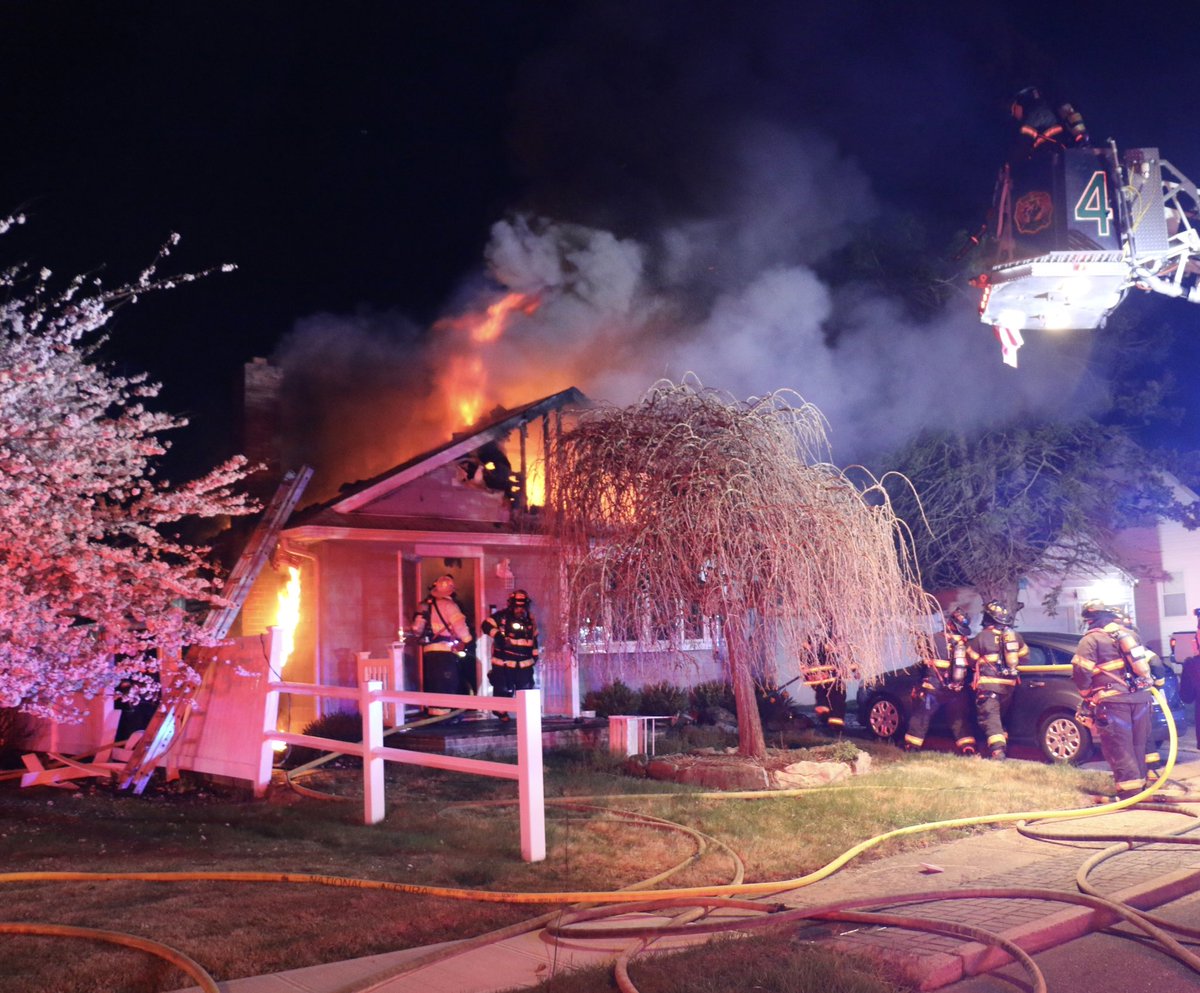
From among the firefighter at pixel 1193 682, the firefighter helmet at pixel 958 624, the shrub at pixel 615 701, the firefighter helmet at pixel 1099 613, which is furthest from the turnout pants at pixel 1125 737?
the shrub at pixel 615 701

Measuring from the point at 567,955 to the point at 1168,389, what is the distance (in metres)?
18.8

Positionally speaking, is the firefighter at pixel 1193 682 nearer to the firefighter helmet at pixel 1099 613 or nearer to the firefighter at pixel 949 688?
the firefighter at pixel 949 688

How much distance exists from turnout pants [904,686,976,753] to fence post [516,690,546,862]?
6066 mm

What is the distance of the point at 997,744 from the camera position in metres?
10.3

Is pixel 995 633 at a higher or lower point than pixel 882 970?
higher

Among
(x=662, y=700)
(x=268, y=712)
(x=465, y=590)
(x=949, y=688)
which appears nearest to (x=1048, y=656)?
(x=949, y=688)

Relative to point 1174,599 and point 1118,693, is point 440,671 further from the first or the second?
point 1174,599

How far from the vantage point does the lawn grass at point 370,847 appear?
4532 mm

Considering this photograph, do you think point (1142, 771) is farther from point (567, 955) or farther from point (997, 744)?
point (567, 955)

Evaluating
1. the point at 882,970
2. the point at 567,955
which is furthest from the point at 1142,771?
the point at 567,955

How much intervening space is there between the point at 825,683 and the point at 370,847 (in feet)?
19.0

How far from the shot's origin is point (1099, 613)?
8.76 m

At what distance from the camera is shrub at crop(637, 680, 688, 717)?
1401 cm

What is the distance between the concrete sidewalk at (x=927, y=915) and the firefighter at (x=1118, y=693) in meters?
1.25
